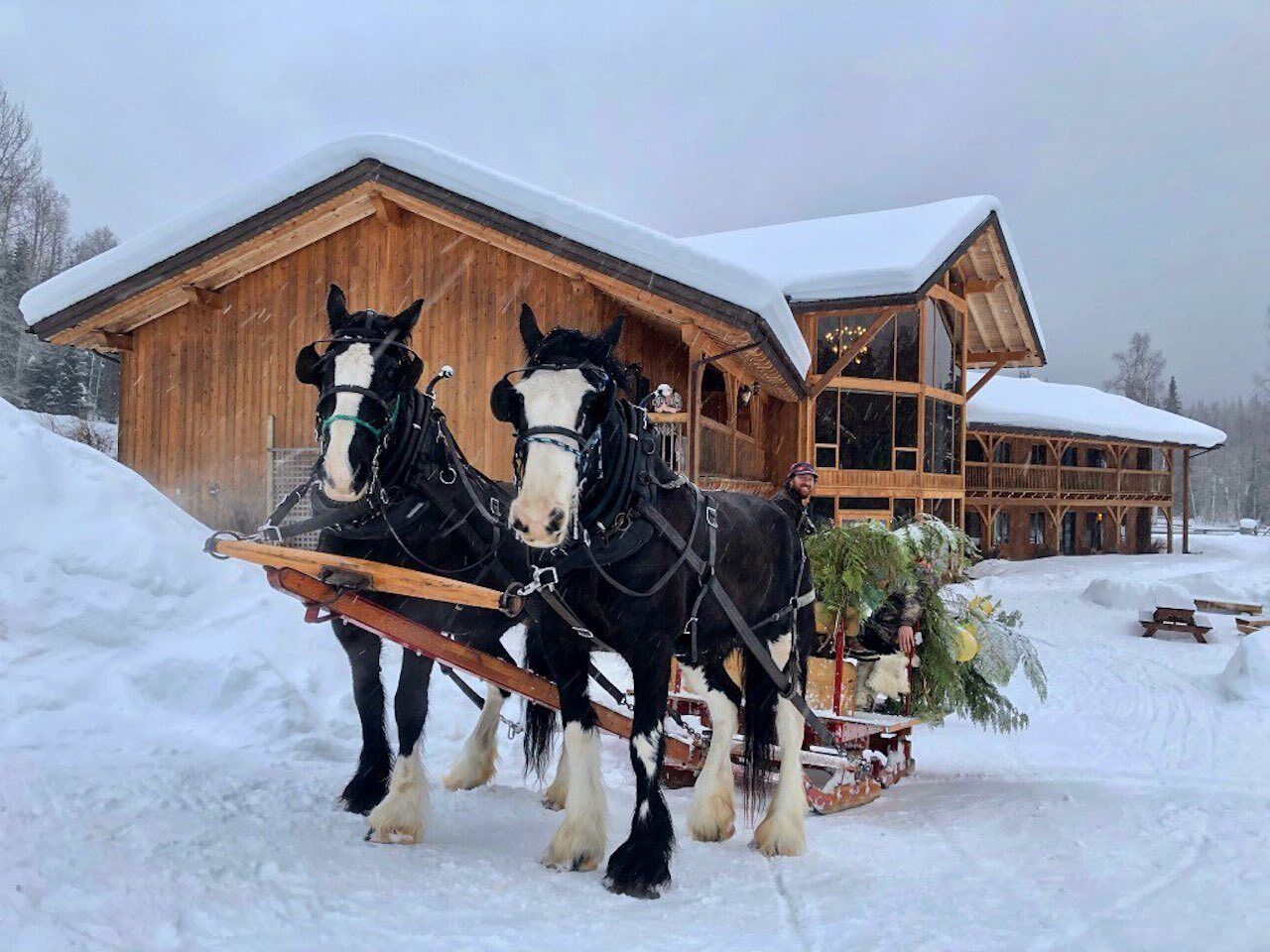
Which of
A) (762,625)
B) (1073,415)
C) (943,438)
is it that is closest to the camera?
(762,625)

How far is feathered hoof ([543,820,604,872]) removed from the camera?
371cm

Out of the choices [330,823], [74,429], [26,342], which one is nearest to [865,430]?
[330,823]

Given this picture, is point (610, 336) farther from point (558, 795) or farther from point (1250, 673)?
point (1250, 673)

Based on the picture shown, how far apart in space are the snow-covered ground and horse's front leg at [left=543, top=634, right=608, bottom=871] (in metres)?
0.11

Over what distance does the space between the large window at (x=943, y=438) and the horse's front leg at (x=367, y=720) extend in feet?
59.5

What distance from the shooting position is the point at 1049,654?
13.7 m

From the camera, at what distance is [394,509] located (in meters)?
4.06

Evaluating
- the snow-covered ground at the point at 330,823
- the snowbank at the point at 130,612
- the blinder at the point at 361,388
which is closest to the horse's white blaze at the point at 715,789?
the snow-covered ground at the point at 330,823

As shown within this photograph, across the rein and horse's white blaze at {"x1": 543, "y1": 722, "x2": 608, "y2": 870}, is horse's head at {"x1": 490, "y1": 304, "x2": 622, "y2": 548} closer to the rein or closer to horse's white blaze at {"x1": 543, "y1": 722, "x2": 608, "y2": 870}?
the rein

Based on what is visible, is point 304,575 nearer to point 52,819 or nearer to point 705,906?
point 52,819

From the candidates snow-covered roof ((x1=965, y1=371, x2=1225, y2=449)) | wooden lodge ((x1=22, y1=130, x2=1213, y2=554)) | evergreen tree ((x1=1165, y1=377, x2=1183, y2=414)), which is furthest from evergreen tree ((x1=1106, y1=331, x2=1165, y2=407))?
wooden lodge ((x1=22, y1=130, x2=1213, y2=554))

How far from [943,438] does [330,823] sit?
67.0ft

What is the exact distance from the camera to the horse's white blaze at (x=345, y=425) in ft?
11.4

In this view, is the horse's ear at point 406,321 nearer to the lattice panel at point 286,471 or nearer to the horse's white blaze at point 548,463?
the horse's white blaze at point 548,463
